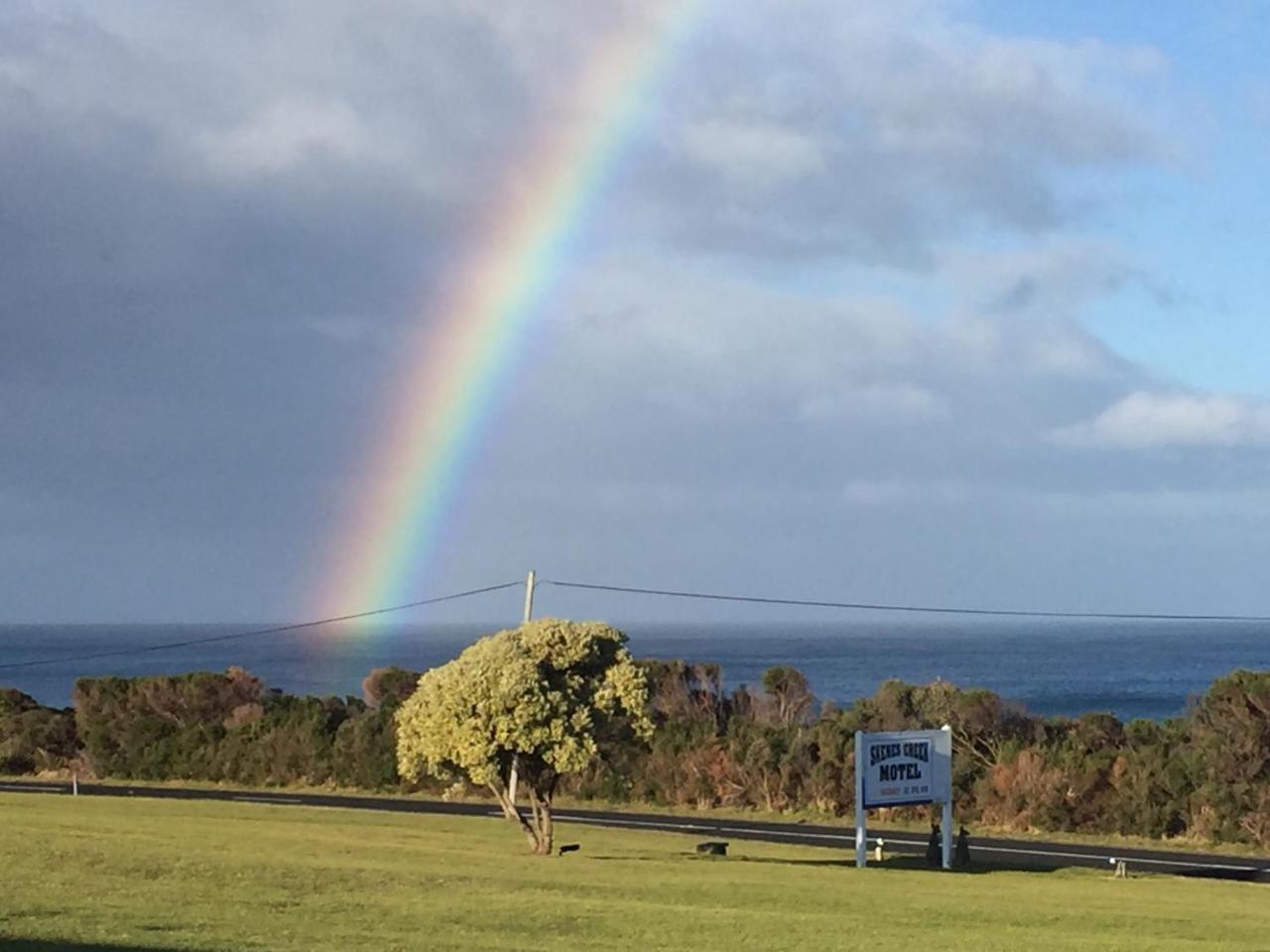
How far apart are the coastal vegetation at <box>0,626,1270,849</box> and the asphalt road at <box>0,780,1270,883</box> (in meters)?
1.66

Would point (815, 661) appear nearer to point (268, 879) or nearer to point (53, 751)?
point (53, 751)

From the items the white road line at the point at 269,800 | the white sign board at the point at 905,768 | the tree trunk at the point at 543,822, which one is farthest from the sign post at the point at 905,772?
the white road line at the point at 269,800

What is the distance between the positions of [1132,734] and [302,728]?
83.3 ft

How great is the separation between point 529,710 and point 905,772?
9072 mm

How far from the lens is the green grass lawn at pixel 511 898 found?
15.4m

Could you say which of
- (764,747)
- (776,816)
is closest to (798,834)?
(776,816)

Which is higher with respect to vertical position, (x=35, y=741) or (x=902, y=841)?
(x=35, y=741)

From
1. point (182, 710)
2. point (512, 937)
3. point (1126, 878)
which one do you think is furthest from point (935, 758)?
point (182, 710)

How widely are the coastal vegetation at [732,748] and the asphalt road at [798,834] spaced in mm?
1662

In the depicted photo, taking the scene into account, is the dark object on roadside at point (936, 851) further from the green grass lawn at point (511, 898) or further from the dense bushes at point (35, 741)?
the dense bushes at point (35, 741)

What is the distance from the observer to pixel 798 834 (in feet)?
132

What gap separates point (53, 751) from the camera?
58.6m

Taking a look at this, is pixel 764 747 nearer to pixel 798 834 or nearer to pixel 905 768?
pixel 798 834

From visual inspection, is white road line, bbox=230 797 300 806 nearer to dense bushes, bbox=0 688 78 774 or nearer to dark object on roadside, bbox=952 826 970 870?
dense bushes, bbox=0 688 78 774
